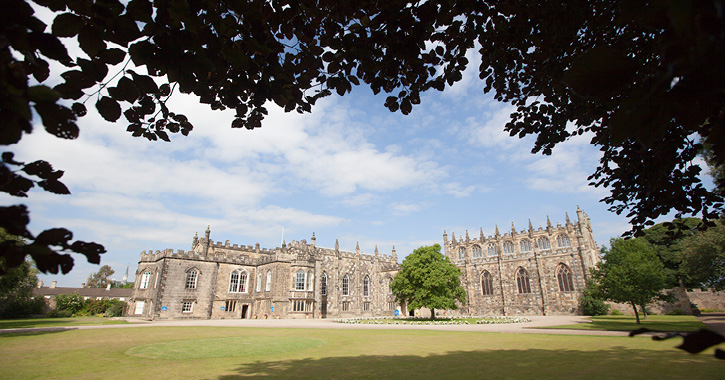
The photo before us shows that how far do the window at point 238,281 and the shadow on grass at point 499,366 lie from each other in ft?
115

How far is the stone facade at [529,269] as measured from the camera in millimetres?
42656

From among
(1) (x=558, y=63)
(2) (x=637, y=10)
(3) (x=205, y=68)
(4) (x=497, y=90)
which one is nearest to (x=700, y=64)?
(2) (x=637, y=10)

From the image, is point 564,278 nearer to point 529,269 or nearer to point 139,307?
point 529,269

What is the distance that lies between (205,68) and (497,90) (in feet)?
18.1

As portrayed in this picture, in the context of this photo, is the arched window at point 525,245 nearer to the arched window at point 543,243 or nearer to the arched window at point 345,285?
the arched window at point 543,243

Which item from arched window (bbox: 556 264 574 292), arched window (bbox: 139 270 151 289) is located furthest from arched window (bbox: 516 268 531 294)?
arched window (bbox: 139 270 151 289)

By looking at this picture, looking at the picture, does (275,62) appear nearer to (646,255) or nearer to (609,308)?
(646,255)

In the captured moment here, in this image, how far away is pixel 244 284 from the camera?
4275 centimetres

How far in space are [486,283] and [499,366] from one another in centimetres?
4547

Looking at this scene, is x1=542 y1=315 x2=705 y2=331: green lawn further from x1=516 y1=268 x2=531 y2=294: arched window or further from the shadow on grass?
x1=516 y1=268 x2=531 y2=294: arched window

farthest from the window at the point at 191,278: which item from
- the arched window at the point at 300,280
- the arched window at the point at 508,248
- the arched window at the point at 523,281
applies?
the arched window at the point at 508,248

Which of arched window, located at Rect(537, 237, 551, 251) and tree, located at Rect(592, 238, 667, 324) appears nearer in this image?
tree, located at Rect(592, 238, 667, 324)

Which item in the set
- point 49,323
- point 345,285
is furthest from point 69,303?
point 345,285

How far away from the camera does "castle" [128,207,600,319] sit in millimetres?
38688
